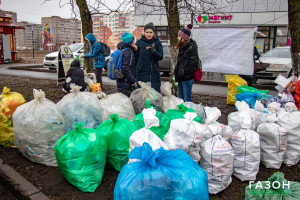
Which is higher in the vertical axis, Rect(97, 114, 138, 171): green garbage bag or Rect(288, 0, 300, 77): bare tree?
Rect(288, 0, 300, 77): bare tree

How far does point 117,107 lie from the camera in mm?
3615

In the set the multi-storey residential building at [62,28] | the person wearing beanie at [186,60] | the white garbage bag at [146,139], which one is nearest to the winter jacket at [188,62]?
the person wearing beanie at [186,60]

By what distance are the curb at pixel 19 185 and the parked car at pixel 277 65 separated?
A: 941 centimetres

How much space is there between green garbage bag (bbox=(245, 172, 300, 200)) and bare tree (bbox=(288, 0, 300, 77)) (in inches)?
134

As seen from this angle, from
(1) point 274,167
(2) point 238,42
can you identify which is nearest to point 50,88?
(2) point 238,42

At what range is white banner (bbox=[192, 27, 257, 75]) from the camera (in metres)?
6.71

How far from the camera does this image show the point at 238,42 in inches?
269

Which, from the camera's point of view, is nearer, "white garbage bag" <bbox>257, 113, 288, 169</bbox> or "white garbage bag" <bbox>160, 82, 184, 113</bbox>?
"white garbage bag" <bbox>257, 113, 288, 169</bbox>

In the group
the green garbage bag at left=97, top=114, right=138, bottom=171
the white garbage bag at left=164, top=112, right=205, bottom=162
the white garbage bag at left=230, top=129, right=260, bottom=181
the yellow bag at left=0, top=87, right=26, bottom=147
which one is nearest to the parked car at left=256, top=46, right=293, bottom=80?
the white garbage bag at left=230, top=129, right=260, bottom=181

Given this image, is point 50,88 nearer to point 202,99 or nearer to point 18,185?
point 202,99

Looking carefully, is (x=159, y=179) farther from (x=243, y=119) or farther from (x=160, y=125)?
(x=243, y=119)

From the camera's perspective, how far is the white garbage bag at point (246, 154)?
293 centimetres

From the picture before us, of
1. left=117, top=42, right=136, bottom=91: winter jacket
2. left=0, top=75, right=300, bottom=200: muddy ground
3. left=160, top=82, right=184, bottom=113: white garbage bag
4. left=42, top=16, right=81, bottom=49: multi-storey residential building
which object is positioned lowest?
left=0, top=75, right=300, bottom=200: muddy ground

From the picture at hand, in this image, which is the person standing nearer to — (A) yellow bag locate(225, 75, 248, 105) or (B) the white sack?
(A) yellow bag locate(225, 75, 248, 105)
